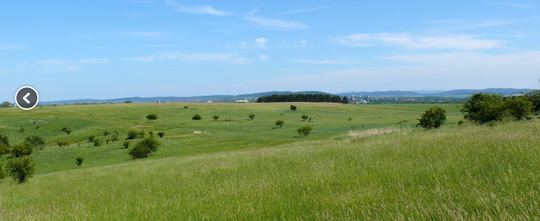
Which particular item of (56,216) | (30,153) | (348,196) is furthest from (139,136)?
(348,196)

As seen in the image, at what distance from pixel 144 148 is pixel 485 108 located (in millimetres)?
40724

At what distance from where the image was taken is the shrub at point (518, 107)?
27.5 m

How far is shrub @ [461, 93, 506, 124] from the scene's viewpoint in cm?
2814

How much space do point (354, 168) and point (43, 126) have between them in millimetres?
89124

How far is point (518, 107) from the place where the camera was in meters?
27.7

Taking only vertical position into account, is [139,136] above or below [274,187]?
below

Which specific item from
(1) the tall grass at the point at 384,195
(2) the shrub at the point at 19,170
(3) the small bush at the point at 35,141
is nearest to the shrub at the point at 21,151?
(3) the small bush at the point at 35,141

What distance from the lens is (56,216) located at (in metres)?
7.27

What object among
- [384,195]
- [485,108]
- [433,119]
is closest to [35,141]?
[433,119]

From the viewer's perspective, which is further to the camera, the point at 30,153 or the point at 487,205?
the point at 30,153

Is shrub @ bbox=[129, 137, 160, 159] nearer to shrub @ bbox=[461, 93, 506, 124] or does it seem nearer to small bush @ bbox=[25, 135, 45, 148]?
small bush @ bbox=[25, 135, 45, 148]

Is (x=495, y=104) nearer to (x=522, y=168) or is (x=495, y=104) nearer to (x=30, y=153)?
(x=522, y=168)

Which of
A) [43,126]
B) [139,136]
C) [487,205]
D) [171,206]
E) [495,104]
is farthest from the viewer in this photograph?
[43,126]

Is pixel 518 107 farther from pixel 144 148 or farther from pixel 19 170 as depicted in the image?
pixel 144 148
